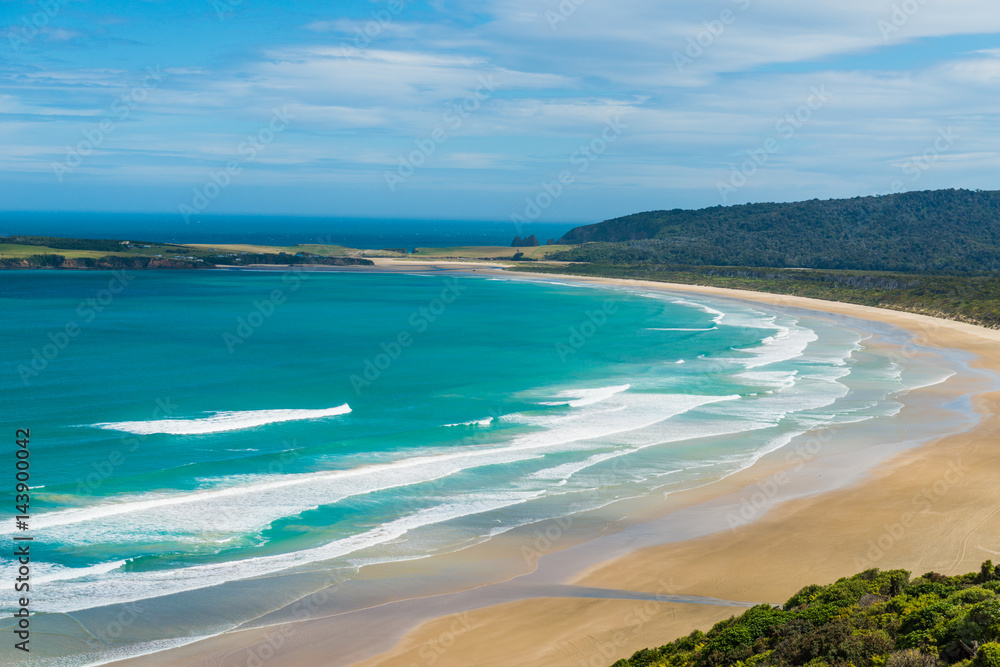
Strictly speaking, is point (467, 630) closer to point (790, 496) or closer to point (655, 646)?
point (655, 646)

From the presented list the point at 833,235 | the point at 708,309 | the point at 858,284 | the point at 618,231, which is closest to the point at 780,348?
the point at 708,309

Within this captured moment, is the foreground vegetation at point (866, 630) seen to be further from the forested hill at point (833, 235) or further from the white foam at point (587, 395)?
the forested hill at point (833, 235)

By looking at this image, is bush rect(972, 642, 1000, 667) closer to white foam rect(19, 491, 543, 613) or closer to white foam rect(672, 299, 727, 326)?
white foam rect(19, 491, 543, 613)

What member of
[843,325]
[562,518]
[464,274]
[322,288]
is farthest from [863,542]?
[464,274]

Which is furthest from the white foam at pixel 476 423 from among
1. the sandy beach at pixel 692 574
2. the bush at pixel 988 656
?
the bush at pixel 988 656

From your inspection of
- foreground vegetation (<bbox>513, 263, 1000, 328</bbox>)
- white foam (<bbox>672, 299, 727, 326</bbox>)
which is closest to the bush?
white foam (<bbox>672, 299, 727, 326</bbox>)

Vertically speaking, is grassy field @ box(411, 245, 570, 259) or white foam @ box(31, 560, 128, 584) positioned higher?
grassy field @ box(411, 245, 570, 259)
